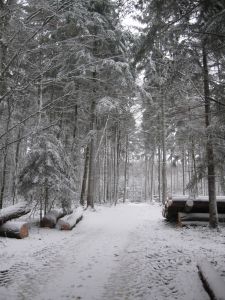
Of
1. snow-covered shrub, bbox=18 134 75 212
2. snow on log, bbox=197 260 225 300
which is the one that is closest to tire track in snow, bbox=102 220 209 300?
snow on log, bbox=197 260 225 300

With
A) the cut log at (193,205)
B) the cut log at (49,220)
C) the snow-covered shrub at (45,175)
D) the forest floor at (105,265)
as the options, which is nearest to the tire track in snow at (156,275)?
the forest floor at (105,265)

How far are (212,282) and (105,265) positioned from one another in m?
2.86

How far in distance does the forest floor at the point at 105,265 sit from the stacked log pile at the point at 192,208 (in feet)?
9.07

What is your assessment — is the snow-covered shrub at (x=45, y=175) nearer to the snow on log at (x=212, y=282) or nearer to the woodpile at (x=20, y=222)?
the woodpile at (x=20, y=222)

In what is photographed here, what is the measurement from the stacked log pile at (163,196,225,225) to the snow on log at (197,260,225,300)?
8.11 metres

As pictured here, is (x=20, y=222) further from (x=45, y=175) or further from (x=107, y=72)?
(x=107, y=72)

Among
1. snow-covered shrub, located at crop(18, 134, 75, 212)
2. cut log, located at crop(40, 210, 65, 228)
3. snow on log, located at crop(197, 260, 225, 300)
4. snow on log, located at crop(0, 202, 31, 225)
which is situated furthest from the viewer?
cut log, located at crop(40, 210, 65, 228)

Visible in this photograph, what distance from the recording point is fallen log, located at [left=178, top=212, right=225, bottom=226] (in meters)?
14.2

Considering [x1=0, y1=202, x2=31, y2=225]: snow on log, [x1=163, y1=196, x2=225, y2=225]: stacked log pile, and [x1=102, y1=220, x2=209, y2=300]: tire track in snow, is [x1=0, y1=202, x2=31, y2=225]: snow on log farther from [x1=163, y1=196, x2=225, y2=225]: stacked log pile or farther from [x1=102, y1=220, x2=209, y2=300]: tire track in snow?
[x1=163, y1=196, x2=225, y2=225]: stacked log pile

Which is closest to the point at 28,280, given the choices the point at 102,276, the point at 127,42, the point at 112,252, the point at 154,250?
the point at 102,276

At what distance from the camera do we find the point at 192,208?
46.7ft

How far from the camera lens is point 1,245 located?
8.73m

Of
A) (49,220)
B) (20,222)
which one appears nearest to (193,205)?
(49,220)

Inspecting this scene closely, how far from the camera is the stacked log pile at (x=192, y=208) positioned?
14.0 metres
